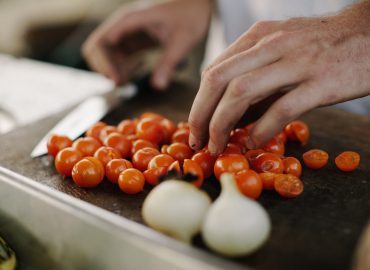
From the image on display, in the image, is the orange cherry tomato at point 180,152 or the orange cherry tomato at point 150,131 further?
the orange cherry tomato at point 150,131

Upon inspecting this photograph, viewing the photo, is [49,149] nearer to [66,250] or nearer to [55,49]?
[66,250]

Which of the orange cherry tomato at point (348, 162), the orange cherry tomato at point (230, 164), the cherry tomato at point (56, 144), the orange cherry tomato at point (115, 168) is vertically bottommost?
the orange cherry tomato at point (348, 162)

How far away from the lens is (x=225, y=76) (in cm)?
87

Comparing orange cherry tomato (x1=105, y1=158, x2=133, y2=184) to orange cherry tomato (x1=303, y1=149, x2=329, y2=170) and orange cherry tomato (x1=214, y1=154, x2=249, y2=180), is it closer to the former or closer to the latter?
orange cherry tomato (x1=214, y1=154, x2=249, y2=180)

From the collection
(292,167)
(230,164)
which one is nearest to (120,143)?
(230,164)

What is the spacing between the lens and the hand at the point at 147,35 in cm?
169

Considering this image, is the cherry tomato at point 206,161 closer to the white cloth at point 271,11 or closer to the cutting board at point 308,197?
the cutting board at point 308,197

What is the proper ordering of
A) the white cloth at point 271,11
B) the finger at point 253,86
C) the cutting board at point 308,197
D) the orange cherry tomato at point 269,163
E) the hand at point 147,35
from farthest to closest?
1. the hand at point 147,35
2. the white cloth at point 271,11
3. the orange cherry tomato at point 269,163
4. the finger at point 253,86
5. the cutting board at point 308,197

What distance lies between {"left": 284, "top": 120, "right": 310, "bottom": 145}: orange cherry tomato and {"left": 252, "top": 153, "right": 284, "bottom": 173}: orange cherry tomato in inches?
8.4

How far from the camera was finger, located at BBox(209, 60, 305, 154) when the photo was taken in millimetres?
840

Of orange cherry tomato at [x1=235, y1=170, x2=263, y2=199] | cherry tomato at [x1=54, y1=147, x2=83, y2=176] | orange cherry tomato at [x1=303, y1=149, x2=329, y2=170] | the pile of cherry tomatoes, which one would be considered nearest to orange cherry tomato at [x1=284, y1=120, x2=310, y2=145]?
the pile of cherry tomatoes

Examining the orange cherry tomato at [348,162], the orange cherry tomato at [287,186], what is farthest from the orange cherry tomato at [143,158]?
the orange cherry tomato at [348,162]

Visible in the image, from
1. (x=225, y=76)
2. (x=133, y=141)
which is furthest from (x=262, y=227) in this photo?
(x=133, y=141)

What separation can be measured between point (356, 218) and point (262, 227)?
258 mm
